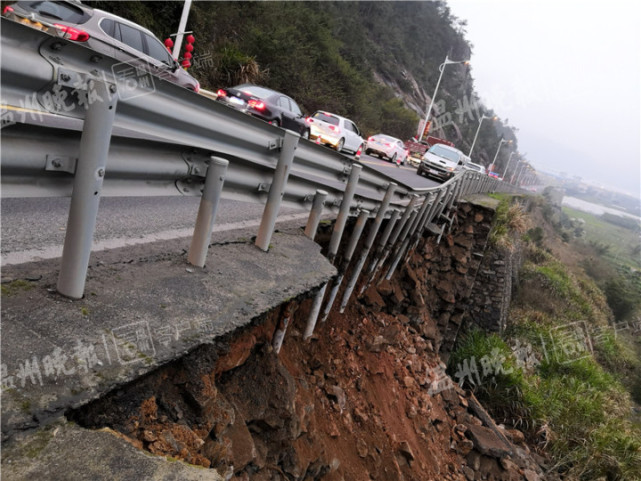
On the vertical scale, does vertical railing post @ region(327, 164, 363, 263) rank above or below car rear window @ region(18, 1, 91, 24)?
below

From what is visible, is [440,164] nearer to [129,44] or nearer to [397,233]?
[129,44]

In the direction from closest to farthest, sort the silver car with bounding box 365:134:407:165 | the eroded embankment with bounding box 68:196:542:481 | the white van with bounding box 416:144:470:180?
the eroded embankment with bounding box 68:196:542:481 < the white van with bounding box 416:144:470:180 < the silver car with bounding box 365:134:407:165

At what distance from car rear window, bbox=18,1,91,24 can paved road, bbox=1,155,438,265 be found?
5.22 m

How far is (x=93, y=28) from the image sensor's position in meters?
8.66

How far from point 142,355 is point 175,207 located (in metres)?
3.24

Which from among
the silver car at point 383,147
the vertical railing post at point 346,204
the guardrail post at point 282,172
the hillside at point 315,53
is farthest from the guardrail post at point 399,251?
the silver car at point 383,147

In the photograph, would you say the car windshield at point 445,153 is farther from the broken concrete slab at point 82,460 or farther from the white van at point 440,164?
the broken concrete slab at point 82,460

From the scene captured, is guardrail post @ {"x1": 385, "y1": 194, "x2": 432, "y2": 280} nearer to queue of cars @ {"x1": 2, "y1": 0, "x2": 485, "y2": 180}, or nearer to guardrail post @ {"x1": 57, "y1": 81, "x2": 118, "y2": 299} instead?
queue of cars @ {"x1": 2, "y1": 0, "x2": 485, "y2": 180}

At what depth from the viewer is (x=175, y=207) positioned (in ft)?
16.4

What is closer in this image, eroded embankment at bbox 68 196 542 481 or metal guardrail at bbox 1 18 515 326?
metal guardrail at bbox 1 18 515 326

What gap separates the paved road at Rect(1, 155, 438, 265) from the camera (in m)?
2.91

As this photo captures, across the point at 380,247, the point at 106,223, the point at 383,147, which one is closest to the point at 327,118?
the point at 383,147

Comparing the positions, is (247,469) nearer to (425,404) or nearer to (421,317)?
(425,404)

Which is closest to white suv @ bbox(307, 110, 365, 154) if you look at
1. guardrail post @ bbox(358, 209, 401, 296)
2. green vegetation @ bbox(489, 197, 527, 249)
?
green vegetation @ bbox(489, 197, 527, 249)
